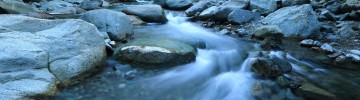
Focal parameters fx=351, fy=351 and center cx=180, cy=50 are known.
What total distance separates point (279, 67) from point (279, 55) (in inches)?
60.7

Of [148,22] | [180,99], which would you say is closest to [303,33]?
[148,22]

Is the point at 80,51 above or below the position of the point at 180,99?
above

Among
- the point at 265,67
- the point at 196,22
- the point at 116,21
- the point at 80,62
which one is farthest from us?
the point at 196,22

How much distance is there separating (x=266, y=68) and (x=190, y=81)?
126 centimetres

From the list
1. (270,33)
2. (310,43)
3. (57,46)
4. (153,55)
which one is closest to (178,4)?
(270,33)

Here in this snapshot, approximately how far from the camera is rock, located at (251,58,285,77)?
18.7ft

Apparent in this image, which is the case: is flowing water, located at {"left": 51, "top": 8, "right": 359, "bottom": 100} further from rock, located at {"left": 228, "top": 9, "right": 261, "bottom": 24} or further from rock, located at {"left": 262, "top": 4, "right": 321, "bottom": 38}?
rock, located at {"left": 228, "top": 9, "right": 261, "bottom": 24}

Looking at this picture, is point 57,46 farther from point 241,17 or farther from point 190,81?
point 241,17

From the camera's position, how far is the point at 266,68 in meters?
5.70

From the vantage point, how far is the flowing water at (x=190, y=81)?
5.00m

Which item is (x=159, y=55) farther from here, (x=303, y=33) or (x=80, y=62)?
(x=303, y=33)

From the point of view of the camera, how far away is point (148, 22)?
36.8 feet

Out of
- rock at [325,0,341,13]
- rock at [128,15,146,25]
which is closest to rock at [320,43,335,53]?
rock at [128,15,146,25]

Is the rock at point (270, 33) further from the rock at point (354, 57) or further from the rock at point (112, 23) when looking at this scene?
the rock at point (112, 23)
